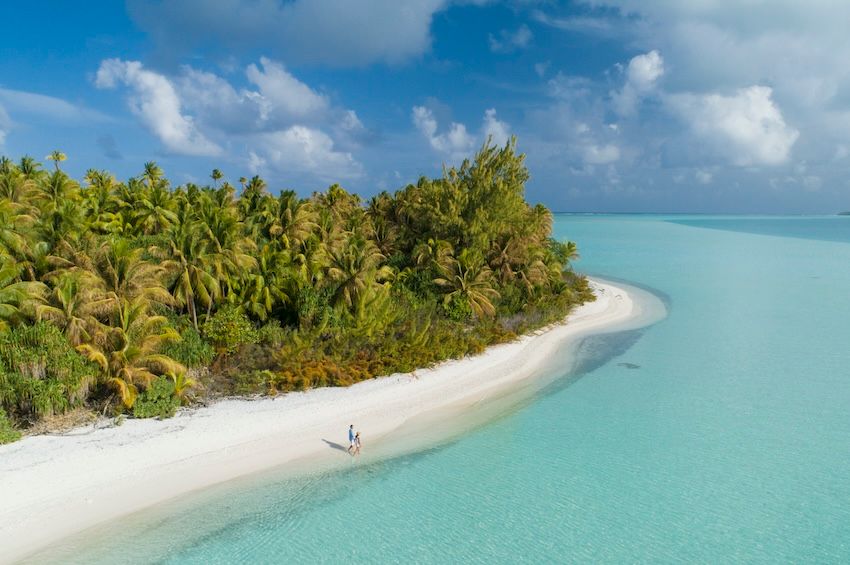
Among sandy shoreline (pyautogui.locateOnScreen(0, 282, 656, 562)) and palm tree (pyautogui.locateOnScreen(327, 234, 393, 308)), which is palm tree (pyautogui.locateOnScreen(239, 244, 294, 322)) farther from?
sandy shoreline (pyautogui.locateOnScreen(0, 282, 656, 562))

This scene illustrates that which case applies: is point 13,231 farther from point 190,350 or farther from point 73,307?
point 190,350

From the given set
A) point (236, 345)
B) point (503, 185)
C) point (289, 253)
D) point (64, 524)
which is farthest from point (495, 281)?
point (64, 524)

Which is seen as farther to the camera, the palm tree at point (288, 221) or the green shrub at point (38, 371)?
the palm tree at point (288, 221)

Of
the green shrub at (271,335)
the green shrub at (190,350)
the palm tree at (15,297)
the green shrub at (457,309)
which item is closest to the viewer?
the palm tree at (15,297)

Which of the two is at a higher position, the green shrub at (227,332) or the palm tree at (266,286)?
the palm tree at (266,286)

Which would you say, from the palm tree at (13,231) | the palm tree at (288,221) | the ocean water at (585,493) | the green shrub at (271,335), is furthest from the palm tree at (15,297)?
the palm tree at (288,221)

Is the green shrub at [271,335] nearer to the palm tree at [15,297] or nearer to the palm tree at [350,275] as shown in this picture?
the palm tree at [350,275]

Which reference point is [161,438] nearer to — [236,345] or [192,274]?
[236,345]
